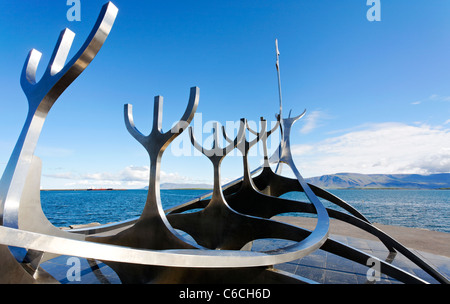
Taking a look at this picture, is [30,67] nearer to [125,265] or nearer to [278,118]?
[125,265]

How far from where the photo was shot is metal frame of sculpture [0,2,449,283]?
2.74 metres

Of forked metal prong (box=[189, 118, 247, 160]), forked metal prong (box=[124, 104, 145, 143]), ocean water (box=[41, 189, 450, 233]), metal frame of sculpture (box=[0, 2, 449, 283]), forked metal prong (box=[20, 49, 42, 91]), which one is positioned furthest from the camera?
ocean water (box=[41, 189, 450, 233])

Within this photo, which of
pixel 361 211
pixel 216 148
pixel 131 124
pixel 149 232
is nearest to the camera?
pixel 149 232

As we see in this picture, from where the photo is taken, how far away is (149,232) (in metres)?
6.38

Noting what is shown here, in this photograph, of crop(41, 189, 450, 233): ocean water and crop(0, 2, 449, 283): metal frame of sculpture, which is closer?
crop(0, 2, 449, 283): metal frame of sculpture

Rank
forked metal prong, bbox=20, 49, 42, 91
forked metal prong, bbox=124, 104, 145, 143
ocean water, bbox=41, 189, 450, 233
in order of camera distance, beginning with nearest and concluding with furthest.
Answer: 1. forked metal prong, bbox=20, 49, 42, 91
2. forked metal prong, bbox=124, 104, 145, 143
3. ocean water, bbox=41, 189, 450, 233

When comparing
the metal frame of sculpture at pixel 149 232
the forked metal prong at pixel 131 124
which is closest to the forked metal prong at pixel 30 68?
the metal frame of sculpture at pixel 149 232

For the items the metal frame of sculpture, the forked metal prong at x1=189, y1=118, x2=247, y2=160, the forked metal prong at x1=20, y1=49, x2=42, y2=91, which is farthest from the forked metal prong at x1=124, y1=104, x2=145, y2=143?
the forked metal prong at x1=20, y1=49, x2=42, y2=91

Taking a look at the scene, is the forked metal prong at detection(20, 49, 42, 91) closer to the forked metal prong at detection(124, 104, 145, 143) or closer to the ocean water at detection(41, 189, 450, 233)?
the forked metal prong at detection(124, 104, 145, 143)

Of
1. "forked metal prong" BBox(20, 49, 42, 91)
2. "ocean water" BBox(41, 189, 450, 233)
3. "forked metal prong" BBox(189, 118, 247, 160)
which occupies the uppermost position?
"forked metal prong" BBox(20, 49, 42, 91)

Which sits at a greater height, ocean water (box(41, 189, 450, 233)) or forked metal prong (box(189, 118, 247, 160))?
forked metal prong (box(189, 118, 247, 160))

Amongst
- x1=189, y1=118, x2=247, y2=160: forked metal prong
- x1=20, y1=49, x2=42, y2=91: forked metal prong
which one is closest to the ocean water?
x1=189, y1=118, x2=247, y2=160: forked metal prong

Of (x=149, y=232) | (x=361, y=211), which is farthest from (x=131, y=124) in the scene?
(x=361, y=211)

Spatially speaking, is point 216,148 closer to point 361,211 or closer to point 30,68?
point 30,68
